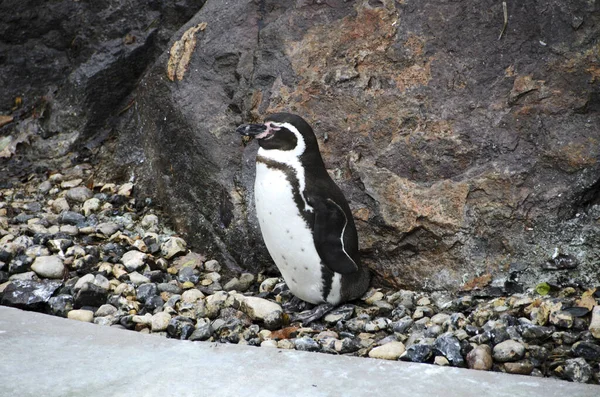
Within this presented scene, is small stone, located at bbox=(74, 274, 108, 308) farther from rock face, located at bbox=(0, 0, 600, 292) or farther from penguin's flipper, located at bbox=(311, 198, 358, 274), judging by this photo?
penguin's flipper, located at bbox=(311, 198, 358, 274)

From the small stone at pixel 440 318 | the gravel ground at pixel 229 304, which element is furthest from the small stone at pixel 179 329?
the small stone at pixel 440 318

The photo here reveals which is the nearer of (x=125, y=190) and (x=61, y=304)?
(x=61, y=304)

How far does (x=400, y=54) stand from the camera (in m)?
4.24

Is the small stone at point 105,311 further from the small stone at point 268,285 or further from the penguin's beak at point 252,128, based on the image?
the penguin's beak at point 252,128

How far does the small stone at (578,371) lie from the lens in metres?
2.89

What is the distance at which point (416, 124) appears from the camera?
4.13m

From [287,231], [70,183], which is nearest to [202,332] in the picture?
[287,231]

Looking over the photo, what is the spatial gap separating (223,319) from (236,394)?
1086 millimetres

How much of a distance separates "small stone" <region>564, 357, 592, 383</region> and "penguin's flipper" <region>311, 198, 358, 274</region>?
1188 millimetres

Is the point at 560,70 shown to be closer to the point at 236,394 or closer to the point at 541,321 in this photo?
the point at 541,321

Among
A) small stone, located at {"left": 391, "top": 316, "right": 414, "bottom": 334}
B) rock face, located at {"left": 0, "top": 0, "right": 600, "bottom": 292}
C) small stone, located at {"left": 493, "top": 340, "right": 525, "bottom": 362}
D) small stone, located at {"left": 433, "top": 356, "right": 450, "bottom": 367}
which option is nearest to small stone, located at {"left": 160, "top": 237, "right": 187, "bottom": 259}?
rock face, located at {"left": 0, "top": 0, "right": 600, "bottom": 292}

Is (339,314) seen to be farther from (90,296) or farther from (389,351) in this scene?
(90,296)

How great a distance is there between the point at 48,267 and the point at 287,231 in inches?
56.5

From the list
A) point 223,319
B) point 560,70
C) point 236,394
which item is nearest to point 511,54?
point 560,70
